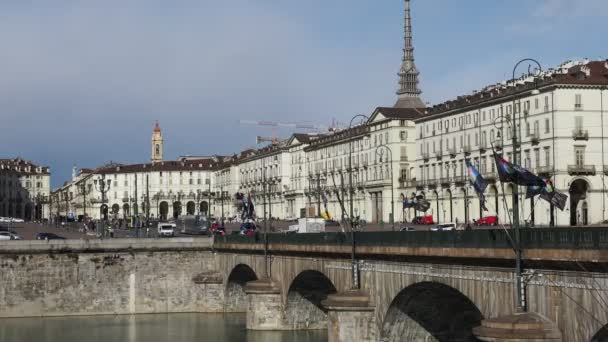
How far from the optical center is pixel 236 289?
8888 cm

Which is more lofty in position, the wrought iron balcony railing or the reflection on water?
the wrought iron balcony railing

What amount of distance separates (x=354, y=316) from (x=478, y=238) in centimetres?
1432

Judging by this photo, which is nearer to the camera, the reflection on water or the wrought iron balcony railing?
the reflection on water

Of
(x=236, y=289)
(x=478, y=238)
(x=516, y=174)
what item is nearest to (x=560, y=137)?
(x=236, y=289)

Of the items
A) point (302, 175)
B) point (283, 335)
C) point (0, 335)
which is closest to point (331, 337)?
point (283, 335)

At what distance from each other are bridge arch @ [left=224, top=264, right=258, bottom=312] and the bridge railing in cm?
2492

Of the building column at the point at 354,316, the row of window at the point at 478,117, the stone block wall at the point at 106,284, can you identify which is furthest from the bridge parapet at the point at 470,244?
the row of window at the point at 478,117

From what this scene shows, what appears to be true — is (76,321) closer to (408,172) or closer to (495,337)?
(495,337)

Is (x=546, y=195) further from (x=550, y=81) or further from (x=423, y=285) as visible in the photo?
(x=550, y=81)

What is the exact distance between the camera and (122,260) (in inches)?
3546

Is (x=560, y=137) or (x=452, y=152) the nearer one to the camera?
(x=560, y=137)

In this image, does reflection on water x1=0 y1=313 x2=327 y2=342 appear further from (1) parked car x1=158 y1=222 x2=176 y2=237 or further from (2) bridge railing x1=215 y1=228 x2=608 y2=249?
(1) parked car x1=158 y1=222 x2=176 y2=237

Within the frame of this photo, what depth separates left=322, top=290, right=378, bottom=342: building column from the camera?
169 ft

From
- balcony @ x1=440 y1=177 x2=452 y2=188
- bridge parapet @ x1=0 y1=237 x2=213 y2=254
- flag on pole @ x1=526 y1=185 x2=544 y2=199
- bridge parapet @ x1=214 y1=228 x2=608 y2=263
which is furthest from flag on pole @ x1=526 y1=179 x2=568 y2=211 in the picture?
balcony @ x1=440 y1=177 x2=452 y2=188
